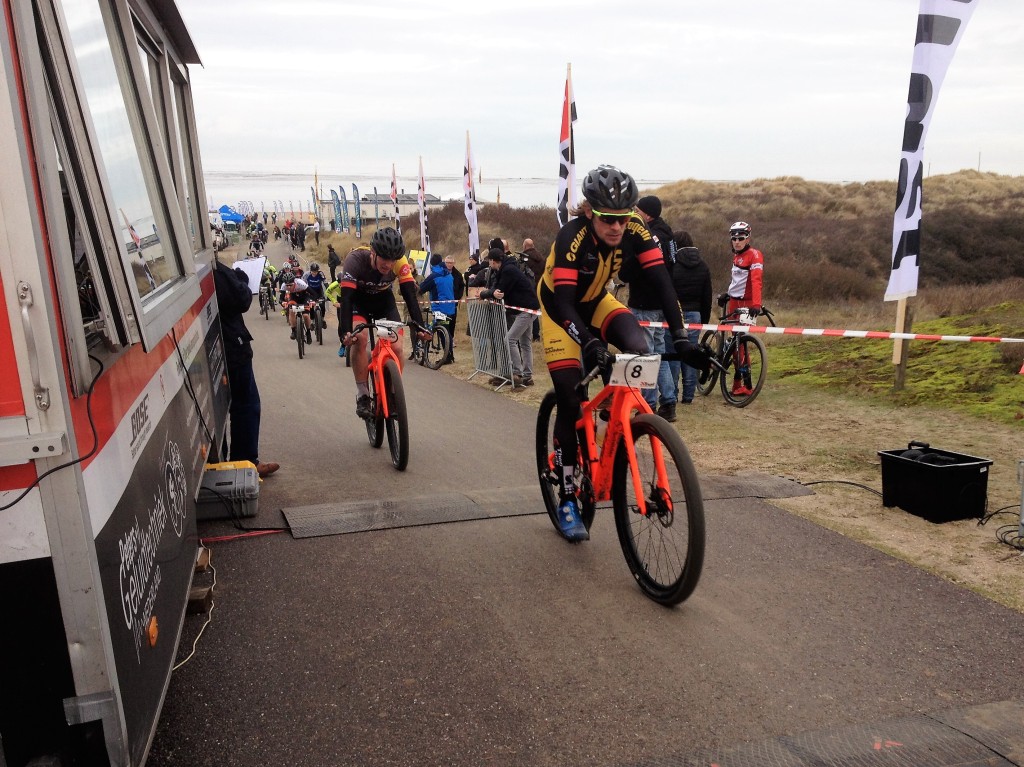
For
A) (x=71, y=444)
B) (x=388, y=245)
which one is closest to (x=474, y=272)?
(x=388, y=245)

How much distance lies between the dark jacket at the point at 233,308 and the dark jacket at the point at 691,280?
4.93m

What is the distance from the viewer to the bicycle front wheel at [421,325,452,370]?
49.4ft

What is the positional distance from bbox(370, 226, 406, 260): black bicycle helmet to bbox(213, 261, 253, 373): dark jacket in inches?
47.5

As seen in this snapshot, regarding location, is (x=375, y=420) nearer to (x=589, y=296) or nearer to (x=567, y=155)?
(x=589, y=296)

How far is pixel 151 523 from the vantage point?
277 cm

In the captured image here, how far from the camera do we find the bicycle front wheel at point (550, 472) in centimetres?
503

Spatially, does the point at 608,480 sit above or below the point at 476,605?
above

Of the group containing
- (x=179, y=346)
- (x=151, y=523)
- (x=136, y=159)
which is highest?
(x=136, y=159)

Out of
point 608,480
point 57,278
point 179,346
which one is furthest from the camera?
point 608,480

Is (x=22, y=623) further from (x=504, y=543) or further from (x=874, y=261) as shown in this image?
(x=874, y=261)

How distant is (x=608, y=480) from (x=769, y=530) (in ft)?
4.71

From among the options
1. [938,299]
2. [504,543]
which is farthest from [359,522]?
[938,299]

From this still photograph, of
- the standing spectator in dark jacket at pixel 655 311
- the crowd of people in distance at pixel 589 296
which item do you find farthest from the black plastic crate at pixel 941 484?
the standing spectator in dark jacket at pixel 655 311

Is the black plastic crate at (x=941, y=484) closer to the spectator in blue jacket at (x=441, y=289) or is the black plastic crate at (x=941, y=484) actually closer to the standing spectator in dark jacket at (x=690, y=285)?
the standing spectator in dark jacket at (x=690, y=285)
